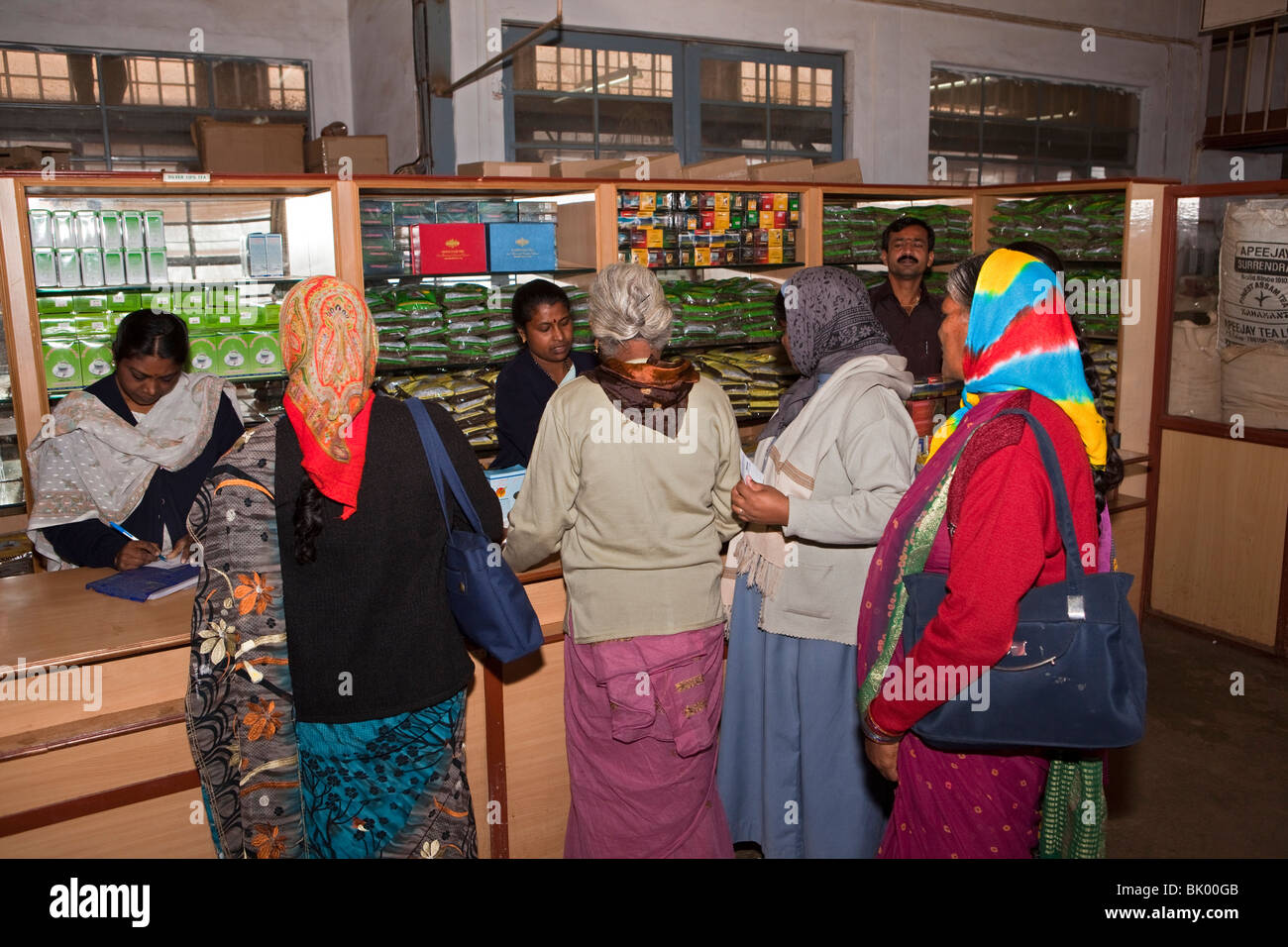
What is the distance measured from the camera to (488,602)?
1990 millimetres

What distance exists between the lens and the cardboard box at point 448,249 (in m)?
4.07

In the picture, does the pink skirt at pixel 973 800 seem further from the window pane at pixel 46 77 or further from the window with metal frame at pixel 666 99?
the window pane at pixel 46 77

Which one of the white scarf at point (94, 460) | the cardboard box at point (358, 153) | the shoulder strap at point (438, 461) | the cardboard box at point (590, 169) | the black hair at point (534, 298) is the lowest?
the white scarf at point (94, 460)

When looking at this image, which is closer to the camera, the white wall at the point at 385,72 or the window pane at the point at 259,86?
the white wall at the point at 385,72

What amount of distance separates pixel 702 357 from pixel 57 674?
3.37 meters

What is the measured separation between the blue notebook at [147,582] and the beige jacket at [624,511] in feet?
2.95

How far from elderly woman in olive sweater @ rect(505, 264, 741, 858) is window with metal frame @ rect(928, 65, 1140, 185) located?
5.47 metres

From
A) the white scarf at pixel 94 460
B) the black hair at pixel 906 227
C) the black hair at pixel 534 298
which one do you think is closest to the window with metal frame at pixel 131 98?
the black hair at pixel 534 298

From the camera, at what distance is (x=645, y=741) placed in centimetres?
240

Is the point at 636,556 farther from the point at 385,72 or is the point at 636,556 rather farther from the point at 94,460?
the point at 385,72

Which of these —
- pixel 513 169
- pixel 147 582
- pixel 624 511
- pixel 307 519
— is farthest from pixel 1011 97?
pixel 307 519

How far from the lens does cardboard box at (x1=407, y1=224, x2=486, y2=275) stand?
407cm

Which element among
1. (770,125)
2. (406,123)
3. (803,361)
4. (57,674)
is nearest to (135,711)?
(57,674)
